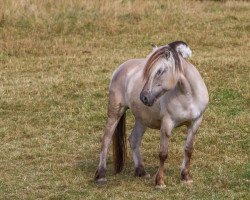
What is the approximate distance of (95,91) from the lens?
1259 cm

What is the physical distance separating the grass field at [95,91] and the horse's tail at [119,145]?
182mm

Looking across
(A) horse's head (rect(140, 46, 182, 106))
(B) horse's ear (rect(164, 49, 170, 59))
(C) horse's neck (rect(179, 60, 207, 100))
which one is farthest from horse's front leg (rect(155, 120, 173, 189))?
(B) horse's ear (rect(164, 49, 170, 59))

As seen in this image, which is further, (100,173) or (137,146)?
(137,146)

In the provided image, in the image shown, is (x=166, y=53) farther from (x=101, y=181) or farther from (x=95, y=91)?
(x=95, y=91)

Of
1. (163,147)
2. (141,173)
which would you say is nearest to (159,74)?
(163,147)

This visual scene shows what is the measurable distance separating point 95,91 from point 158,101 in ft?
15.7

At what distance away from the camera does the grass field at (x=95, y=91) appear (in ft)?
27.1

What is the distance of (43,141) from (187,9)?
1130 cm

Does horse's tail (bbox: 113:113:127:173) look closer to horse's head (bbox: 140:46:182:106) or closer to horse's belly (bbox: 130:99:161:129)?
horse's belly (bbox: 130:99:161:129)

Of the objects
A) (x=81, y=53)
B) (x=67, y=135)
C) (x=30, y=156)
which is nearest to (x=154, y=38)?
(x=81, y=53)

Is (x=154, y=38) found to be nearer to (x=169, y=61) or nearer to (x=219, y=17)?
(x=219, y=17)

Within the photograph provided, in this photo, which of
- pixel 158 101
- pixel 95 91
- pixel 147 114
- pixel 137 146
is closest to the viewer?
pixel 158 101

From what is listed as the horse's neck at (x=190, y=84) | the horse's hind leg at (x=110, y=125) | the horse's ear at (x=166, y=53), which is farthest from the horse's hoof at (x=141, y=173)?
the horse's ear at (x=166, y=53)

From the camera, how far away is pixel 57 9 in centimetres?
1995
